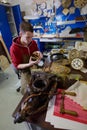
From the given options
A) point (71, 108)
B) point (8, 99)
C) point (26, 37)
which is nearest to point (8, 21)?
point (8, 99)

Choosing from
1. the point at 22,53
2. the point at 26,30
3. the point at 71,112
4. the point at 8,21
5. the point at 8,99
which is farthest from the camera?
the point at 8,21

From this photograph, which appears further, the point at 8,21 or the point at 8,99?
the point at 8,21

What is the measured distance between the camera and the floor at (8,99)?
192 centimetres

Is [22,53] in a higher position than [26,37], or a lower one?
lower

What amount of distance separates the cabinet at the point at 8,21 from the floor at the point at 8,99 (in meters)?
1.01

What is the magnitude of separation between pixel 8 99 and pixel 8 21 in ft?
8.04

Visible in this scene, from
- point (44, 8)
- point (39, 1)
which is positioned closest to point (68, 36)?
Answer: point (44, 8)

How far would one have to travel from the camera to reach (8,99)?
2449 mm

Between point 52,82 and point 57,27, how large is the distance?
9.14ft

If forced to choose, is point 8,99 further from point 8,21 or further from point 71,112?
point 8,21

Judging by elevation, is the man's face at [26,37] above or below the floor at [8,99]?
above

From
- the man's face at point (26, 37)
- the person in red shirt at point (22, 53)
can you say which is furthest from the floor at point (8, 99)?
the man's face at point (26, 37)

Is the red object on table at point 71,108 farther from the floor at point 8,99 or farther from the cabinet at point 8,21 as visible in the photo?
the cabinet at point 8,21

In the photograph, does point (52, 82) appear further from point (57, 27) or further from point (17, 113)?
point (57, 27)
